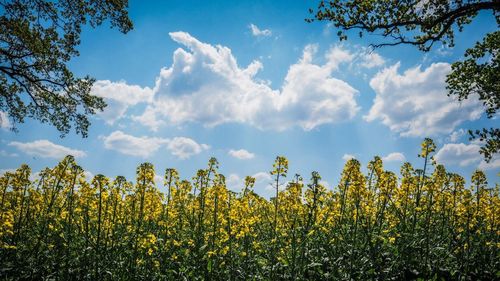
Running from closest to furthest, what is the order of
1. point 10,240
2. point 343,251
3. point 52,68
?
point 343,251 → point 10,240 → point 52,68

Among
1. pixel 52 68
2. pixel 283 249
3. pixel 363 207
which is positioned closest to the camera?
pixel 283 249

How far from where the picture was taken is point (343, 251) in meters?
8.29

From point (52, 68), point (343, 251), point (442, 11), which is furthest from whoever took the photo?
point (52, 68)

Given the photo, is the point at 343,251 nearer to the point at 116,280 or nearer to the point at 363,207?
the point at 363,207

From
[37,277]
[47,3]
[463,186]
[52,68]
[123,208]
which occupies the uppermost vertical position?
[47,3]

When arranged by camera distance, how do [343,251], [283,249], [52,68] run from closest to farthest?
1. [283,249]
2. [343,251]
3. [52,68]

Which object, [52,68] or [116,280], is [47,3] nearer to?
[52,68]

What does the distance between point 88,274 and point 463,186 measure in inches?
378

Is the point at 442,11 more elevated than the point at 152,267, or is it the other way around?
the point at 442,11

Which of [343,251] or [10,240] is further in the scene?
[10,240]

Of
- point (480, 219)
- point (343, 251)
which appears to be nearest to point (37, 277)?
point (343, 251)

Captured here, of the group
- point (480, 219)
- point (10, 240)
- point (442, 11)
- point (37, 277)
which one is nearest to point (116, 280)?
point (37, 277)

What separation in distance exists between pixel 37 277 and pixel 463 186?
11.0m

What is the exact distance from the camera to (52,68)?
46.8 feet
